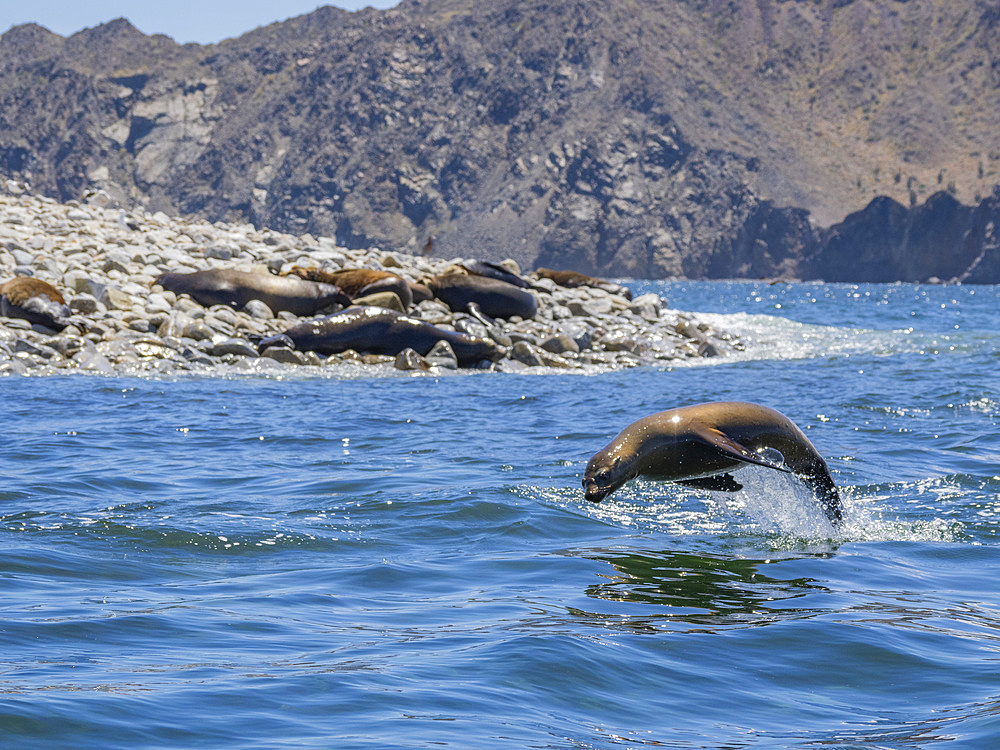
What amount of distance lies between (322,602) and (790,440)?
3341 millimetres

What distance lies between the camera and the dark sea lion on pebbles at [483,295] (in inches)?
783

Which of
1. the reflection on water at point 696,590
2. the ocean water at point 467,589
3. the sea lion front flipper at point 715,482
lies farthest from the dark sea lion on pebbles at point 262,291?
the reflection on water at point 696,590

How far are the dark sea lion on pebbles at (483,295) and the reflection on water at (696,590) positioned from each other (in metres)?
13.5

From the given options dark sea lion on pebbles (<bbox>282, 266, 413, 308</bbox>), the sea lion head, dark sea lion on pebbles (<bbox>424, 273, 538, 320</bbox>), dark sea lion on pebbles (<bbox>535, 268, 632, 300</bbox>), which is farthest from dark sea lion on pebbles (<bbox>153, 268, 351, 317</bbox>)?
the sea lion head

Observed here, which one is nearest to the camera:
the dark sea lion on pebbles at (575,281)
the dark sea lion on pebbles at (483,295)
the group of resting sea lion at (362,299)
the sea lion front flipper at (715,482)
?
the sea lion front flipper at (715,482)

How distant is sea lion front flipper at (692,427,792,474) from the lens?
638 cm

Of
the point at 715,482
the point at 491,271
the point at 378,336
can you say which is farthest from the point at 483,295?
the point at 715,482

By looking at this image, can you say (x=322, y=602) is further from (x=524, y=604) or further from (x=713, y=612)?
(x=713, y=612)

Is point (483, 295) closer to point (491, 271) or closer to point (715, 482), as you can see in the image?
point (491, 271)

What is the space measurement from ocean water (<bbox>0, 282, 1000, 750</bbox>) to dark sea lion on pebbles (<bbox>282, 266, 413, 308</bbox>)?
6.86 m

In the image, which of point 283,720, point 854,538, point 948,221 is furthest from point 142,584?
point 948,221

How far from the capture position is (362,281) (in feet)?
63.1

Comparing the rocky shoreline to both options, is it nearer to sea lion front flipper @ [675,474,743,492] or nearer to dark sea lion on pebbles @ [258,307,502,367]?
dark sea lion on pebbles @ [258,307,502,367]

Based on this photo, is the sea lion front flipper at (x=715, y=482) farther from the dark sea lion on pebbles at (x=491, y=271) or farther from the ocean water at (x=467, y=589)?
the dark sea lion on pebbles at (x=491, y=271)
